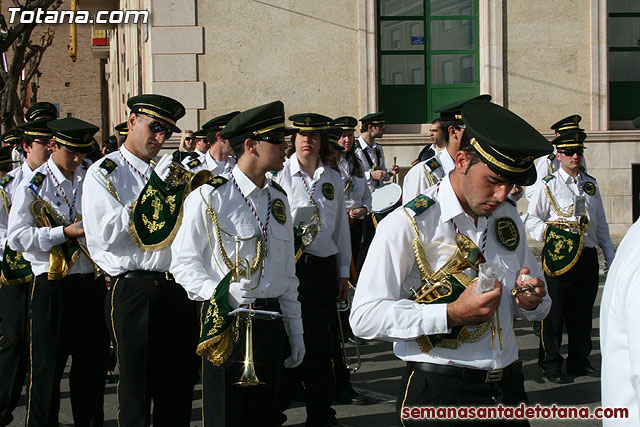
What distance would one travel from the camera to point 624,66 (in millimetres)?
16781

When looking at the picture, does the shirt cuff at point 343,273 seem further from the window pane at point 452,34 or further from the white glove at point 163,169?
the window pane at point 452,34

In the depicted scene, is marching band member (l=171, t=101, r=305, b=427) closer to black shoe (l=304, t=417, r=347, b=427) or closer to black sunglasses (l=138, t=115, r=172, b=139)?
black sunglasses (l=138, t=115, r=172, b=139)

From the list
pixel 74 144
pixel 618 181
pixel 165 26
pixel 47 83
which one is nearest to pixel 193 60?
pixel 165 26

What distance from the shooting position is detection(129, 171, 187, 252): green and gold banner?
5410 millimetres

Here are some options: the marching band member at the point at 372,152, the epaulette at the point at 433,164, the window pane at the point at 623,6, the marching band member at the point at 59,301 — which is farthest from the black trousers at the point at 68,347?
the window pane at the point at 623,6

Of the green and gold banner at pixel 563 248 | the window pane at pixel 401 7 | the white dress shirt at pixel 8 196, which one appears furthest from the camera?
the window pane at pixel 401 7

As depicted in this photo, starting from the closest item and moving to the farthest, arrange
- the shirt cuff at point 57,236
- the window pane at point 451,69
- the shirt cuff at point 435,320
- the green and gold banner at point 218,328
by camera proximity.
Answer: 1. the shirt cuff at point 435,320
2. the green and gold banner at point 218,328
3. the shirt cuff at point 57,236
4. the window pane at point 451,69

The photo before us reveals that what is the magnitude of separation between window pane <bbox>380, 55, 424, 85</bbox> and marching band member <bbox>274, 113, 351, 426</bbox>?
874 centimetres

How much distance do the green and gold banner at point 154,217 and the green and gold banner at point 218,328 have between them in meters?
1.00

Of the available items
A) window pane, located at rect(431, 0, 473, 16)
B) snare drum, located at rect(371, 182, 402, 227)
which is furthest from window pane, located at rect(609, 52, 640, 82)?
snare drum, located at rect(371, 182, 402, 227)

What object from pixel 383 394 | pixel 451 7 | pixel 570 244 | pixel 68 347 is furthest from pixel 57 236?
pixel 451 7

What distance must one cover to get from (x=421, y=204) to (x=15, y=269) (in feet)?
14.4

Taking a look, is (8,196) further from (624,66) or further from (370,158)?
(624,66)

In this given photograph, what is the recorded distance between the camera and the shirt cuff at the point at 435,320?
11.5 feet
